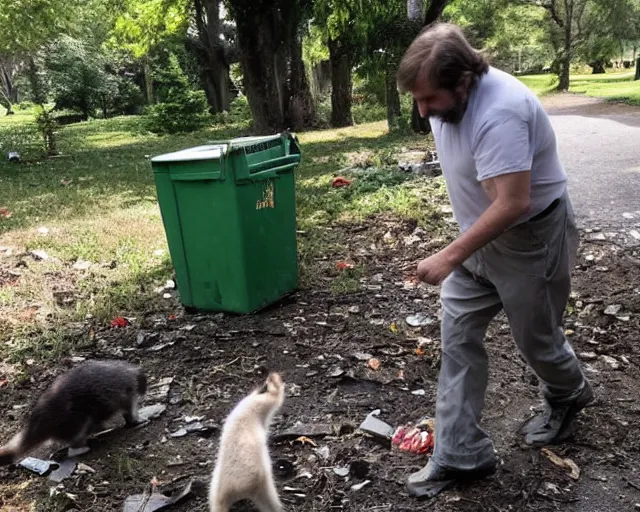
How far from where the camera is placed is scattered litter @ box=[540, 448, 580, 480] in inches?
112

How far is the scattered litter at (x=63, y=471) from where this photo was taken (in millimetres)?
3086

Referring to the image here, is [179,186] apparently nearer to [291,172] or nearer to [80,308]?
[291,172]

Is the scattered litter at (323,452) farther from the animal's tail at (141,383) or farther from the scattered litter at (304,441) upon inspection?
the animal's tail at (141,383)

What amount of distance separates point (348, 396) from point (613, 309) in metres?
2.23

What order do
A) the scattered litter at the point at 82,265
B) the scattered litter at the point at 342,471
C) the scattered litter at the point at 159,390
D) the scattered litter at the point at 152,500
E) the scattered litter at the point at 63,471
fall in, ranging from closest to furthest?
1. the scattered litter at the point at 152,500
2. the scattered litter at the point at 342,471
3. the scattered litter at the point at 63,471
4. the scattered litter at the point at 159,390
5. the scattered litter at the point at 82,265

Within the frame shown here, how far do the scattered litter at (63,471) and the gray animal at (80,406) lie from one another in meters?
0.11

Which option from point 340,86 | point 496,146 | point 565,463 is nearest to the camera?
point 496,146

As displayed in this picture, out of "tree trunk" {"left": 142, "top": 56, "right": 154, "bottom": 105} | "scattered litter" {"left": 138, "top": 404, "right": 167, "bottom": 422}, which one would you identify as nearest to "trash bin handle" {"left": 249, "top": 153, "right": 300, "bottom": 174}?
"scattered litter" {"left": 138, "top": 404, "right": 167, "bottom": 422}

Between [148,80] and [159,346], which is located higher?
[148,80]

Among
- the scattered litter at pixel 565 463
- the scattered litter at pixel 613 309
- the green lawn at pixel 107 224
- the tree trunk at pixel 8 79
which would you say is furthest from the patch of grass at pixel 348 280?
the tree trunk at pixel 8 79

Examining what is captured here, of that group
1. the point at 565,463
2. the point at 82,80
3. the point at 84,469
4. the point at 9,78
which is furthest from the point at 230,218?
the point at 9,78

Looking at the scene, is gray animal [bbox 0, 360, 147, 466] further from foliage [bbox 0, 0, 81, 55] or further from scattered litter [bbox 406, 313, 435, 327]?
foliage [bbox 0, 0, 81, 55]

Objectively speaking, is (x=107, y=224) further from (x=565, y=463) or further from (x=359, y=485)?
(x=565, y=463)

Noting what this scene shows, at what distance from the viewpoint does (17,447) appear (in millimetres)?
3137
